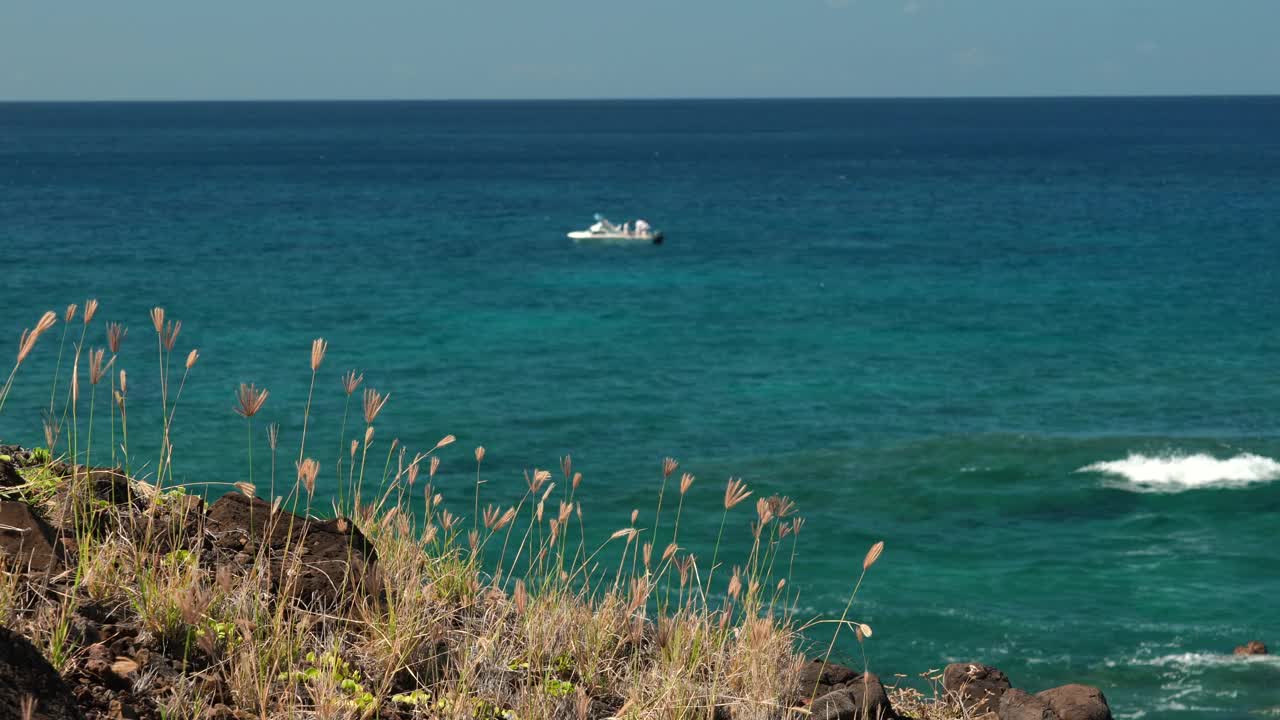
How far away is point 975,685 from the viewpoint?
19.2 ft

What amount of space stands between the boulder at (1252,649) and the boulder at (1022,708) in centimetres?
1238

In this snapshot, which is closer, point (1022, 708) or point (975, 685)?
point (1022, 708)

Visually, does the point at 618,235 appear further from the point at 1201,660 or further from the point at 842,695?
the point at 842,695

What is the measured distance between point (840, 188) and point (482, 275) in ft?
175

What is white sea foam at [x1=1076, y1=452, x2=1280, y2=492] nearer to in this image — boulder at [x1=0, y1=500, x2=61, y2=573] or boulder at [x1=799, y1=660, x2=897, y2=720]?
boulder at [x1=799, y1=660, x2=897, y2=720]

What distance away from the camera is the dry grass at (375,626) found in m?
4.01

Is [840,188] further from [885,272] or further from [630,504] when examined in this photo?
[630,504]

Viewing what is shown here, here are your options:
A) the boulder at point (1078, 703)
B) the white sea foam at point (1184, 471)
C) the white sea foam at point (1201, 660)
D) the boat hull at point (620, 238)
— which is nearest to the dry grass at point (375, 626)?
the boulder at point (1078, 703)

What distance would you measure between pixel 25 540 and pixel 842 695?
2979 mm

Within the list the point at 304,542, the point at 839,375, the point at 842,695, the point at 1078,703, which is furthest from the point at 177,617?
the point at 839,375

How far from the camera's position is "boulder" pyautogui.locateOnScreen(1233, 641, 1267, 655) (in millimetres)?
16312

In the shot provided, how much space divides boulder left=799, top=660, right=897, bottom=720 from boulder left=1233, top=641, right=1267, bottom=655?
13.3 meters

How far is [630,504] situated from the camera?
23.9 metres

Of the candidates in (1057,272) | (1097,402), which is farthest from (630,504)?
(1057,272)
